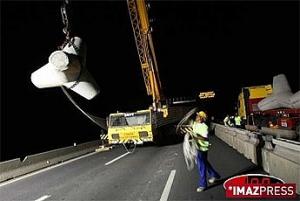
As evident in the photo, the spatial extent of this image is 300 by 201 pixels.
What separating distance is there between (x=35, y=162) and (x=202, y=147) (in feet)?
30.3

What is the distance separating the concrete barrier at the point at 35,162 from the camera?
13.7 m

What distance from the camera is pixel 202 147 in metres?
8.91

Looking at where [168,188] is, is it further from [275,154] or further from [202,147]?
[275,154]

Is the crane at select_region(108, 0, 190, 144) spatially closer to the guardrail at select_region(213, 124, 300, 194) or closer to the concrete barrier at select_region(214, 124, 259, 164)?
the concrete barrier at select_region(214, 124, 259, 164)

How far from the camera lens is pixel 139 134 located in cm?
2181

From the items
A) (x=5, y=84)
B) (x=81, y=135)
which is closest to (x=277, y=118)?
(x=5, y=84)

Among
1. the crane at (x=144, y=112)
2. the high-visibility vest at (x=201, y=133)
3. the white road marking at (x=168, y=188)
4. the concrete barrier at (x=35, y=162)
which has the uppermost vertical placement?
the crane at (x=144, y=112)

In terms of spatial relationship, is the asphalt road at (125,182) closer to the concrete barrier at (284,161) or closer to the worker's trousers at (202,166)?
the worker's trousers at (202,166)

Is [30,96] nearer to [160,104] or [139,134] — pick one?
[160,104]

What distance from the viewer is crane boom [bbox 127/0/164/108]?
95.8 feet

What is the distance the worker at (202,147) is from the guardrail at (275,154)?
153cm

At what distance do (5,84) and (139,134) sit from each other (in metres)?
11.3

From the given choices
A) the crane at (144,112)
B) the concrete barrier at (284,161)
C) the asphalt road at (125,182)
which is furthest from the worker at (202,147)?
the crane at (144,112)

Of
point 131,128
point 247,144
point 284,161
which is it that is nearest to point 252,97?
point 131,128
